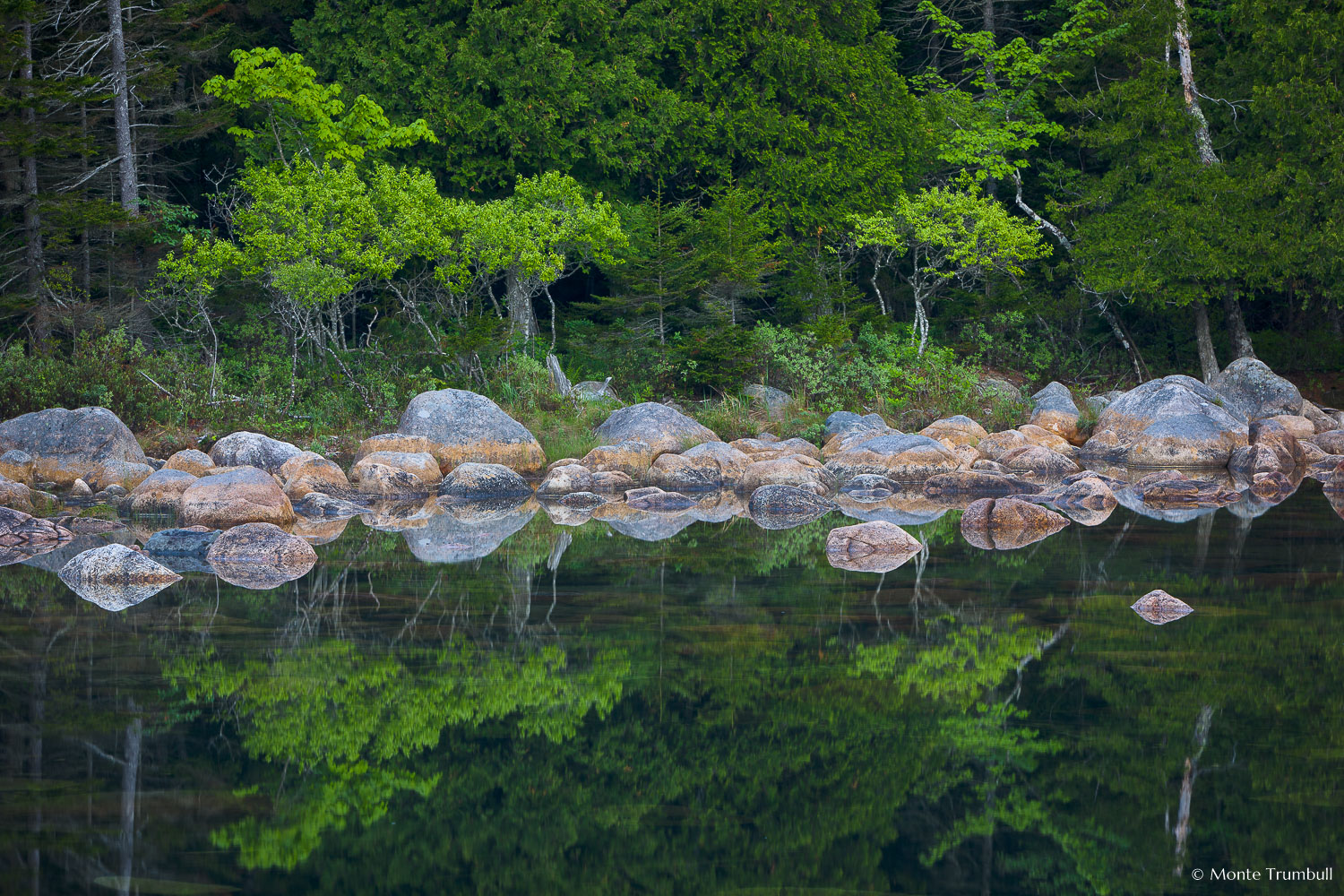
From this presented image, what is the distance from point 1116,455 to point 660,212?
8.37 meters

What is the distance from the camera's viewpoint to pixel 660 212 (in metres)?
20.0

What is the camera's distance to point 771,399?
20.0 metres

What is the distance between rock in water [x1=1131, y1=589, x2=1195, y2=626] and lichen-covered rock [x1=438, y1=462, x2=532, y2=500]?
351 inches

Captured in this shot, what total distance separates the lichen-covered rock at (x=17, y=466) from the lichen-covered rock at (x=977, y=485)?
11257 mm

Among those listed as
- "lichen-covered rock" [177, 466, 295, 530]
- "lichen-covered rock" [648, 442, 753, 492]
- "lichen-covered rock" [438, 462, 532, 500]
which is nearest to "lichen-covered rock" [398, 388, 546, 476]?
"lichen-covered rock" [438, 462, 532, 500]

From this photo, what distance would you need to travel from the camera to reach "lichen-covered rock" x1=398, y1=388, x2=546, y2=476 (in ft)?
53.9

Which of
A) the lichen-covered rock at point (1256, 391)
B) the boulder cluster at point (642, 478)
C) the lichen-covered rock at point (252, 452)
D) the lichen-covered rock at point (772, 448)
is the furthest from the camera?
the lichen-covered rock at point (1256, 391)

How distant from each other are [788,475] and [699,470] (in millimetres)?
1505

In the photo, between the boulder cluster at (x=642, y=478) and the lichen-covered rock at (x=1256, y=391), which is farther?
the lichen-covered rock at (x=1256, y=391)

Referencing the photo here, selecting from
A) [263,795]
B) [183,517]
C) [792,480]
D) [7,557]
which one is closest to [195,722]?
[263,795]

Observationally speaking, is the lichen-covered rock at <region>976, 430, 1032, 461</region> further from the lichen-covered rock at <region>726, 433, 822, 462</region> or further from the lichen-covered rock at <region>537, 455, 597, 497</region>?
the lichen-covered rock at <region>537, 455, 597, 497</region>

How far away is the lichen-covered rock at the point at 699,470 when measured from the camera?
15.8 m

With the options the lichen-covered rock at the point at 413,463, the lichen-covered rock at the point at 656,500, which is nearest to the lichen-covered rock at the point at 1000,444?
the lichen-covered rock at the point at 656,500

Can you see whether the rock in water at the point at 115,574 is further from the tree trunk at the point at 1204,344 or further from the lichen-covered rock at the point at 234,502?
the tree trunk at the point at 1204,344
